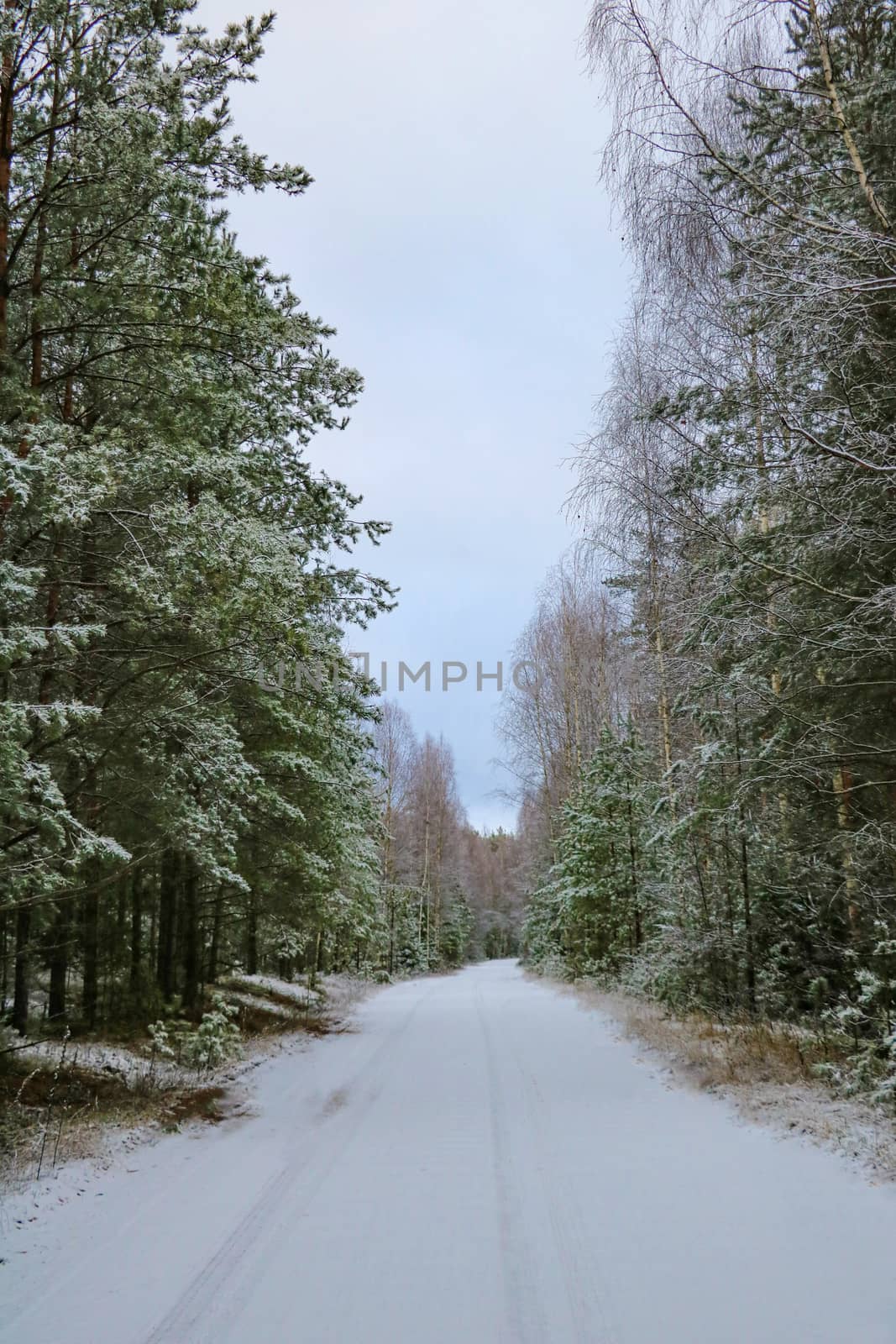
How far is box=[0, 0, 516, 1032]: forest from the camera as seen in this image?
5.53m

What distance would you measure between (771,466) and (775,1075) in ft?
19.4

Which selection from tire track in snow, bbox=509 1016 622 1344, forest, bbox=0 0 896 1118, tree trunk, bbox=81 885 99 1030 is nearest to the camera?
tire track in snow, bbox=509 1016 622 1344

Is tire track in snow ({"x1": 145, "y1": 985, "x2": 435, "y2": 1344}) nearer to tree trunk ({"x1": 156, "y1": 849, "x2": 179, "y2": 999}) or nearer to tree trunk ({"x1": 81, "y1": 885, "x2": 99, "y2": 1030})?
tree trunk ({"x1": 81, "y1": 885, "x2": 99, "y2": 1030})

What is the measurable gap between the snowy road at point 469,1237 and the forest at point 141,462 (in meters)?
2.16

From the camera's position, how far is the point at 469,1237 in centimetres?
443

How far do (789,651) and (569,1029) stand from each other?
850 centimetres

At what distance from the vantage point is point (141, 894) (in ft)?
44.4

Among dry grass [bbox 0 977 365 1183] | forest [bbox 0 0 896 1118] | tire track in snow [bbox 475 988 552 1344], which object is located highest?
forest [bbox 0 0 896 1118]

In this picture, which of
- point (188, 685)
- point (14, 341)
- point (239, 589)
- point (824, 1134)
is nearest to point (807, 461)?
point (239, 589)

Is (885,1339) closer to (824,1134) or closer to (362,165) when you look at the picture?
(824,1134)

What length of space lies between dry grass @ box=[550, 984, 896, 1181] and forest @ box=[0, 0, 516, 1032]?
5.51 metres

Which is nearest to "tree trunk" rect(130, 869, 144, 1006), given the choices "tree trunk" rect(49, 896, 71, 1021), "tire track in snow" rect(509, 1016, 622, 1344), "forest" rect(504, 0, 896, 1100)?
"tree trunk" rect(49, 896, 71, 1021)

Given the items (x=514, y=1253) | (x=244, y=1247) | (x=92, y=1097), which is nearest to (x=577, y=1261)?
(x=514, y=1253)

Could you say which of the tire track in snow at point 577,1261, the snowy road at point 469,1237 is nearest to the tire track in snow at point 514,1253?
the snowy road at point 469,1237
